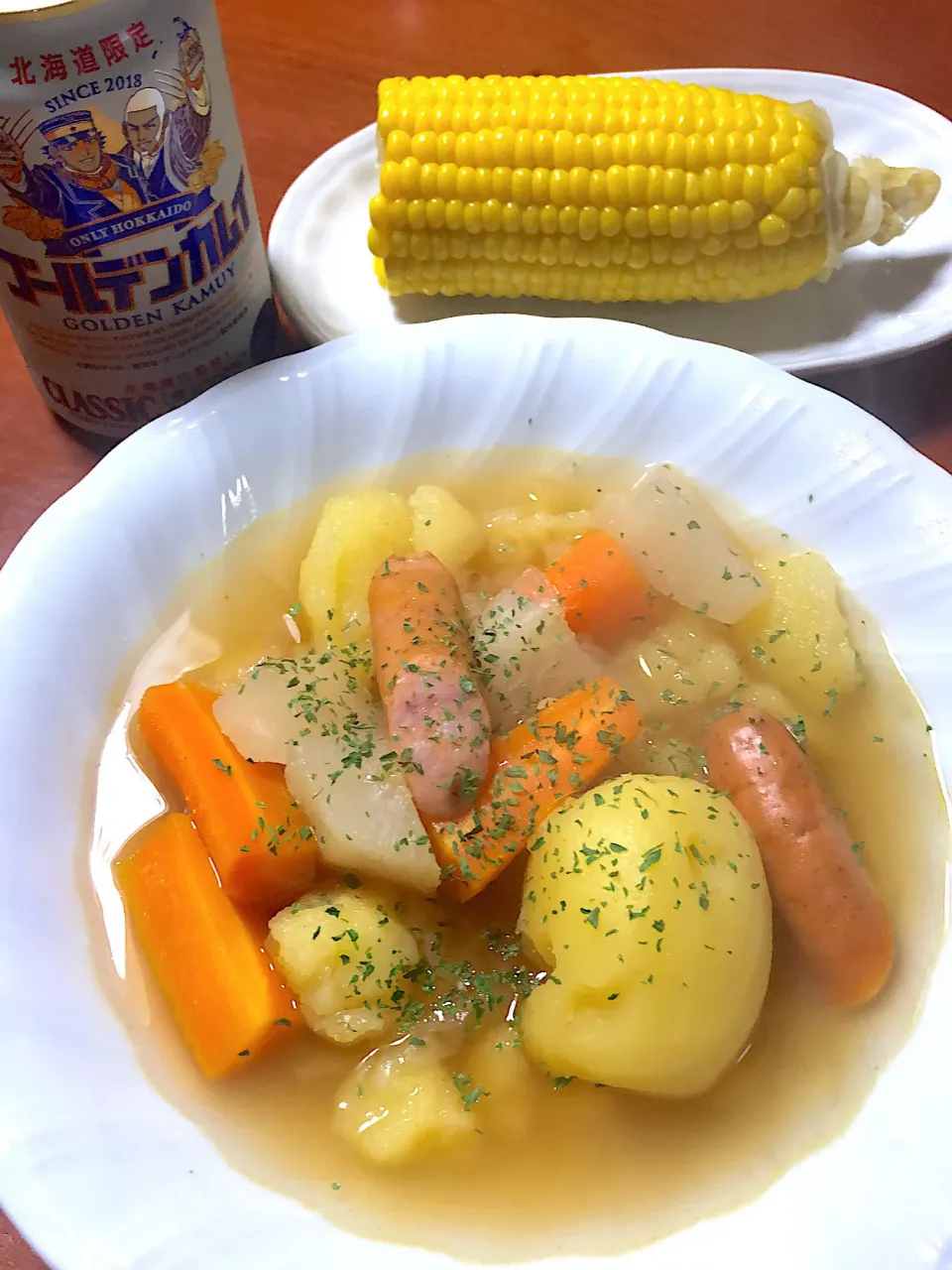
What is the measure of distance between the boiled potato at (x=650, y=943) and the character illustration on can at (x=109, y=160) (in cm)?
98

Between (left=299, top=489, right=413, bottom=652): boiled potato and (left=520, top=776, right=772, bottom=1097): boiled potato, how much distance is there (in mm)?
460

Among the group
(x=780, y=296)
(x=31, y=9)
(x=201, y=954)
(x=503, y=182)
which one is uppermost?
(x=31, y=9)

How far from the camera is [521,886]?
1196 mm

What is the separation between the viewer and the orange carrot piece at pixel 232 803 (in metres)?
1.15

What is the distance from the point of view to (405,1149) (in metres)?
1.05

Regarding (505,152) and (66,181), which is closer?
(66,181)

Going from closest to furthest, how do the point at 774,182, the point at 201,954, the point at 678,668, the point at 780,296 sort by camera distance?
the point at 201,954 < the point at 678,668 < the point at 774,182 < the point at 780,296

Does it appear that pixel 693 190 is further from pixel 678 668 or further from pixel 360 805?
pixel 360 805

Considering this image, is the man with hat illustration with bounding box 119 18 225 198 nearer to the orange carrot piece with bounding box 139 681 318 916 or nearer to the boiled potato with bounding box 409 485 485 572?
the boiled potato with bounding box 409 485 485 572

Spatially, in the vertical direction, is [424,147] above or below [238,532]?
above

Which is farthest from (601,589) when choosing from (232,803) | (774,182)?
(774,182)

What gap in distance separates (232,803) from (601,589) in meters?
0.59

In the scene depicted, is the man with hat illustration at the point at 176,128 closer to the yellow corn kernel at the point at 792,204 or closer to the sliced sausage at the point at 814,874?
the yellow corn kernel at the point at 792,204

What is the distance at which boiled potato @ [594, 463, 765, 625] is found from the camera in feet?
4.55
